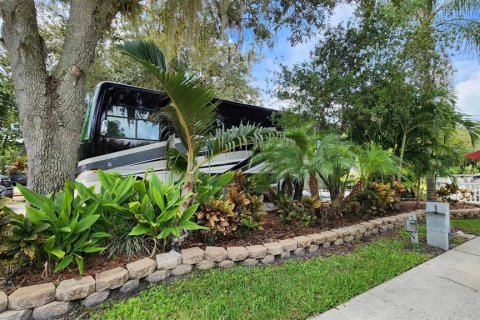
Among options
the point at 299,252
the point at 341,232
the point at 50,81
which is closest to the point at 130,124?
Result: the point at 50,81

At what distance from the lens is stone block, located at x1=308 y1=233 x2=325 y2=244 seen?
10.9 feet

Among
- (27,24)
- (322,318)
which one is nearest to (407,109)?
(322,318)

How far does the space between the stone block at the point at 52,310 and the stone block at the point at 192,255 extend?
0.93 metres

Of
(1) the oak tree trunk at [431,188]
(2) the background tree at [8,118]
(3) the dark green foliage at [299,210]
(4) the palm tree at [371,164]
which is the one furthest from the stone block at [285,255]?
(2) the background tree at [8,118]

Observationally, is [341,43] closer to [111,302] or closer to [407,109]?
[407,109]

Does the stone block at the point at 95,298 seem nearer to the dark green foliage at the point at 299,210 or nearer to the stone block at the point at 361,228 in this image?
the dark green foliage at the point at 299,210

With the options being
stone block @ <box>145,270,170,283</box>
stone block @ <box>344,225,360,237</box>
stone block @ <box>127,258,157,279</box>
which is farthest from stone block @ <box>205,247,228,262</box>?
stone block @ <box>344,225,360,237</box>

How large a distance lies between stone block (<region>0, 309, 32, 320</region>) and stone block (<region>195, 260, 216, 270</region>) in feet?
4.18

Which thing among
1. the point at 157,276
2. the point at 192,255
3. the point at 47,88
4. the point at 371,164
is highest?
the point at 47,88

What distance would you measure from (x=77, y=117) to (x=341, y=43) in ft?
15.1

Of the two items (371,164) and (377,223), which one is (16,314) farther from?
(377,223)

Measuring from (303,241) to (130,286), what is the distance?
196 centimetres

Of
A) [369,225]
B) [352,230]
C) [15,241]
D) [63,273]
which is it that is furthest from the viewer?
[369,225]

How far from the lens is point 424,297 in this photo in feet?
7.41
